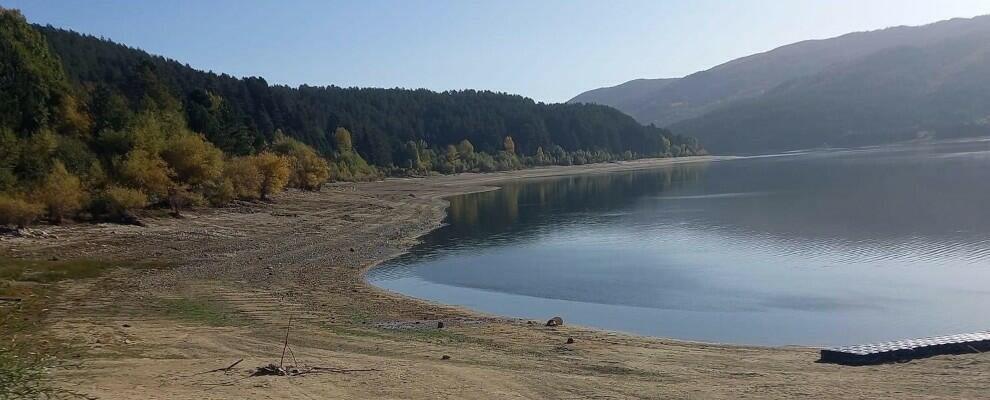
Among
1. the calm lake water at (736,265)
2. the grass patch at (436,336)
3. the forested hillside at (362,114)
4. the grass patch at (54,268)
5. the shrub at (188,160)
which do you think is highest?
the forested hillside at (362,114)

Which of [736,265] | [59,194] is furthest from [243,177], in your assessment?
[736,265]

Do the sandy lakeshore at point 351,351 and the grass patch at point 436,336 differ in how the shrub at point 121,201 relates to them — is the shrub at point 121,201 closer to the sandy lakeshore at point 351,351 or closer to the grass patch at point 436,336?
the sandy lakeshore at point 351,351

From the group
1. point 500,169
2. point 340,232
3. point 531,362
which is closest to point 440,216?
point 340,232

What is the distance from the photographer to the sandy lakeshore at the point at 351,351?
39.3 ft

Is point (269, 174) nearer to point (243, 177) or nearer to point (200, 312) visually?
point (243, 177)

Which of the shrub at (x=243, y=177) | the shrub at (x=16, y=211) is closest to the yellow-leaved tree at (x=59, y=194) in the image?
the shrub at (x=16, y=211)

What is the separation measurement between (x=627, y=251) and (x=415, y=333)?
22.3 metres

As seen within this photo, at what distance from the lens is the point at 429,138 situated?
148 m

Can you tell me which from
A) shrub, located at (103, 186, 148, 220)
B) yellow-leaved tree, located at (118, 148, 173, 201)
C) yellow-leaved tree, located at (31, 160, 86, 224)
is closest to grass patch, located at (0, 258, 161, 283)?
yellow-leaved tree, located at (31, 160, 86, 224)

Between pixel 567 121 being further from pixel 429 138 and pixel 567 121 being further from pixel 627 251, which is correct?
pixel 627 251

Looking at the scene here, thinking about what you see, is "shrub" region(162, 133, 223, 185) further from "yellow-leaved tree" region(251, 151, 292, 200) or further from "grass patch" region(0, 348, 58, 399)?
"grass patch" region(0, 348, 58, 399)

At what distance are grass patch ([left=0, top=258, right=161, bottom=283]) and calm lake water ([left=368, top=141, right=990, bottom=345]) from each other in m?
10.2

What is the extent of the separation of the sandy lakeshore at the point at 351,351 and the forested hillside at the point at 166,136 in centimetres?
830

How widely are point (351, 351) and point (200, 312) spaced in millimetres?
7017
